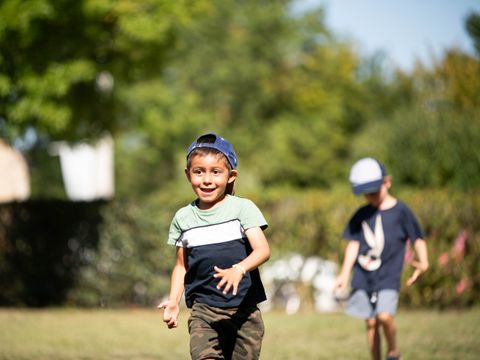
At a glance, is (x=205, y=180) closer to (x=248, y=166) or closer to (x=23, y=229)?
(x=23, y=229)

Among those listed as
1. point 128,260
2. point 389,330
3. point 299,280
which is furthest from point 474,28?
point 389,330

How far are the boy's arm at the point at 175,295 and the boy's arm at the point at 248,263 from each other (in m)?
0.34

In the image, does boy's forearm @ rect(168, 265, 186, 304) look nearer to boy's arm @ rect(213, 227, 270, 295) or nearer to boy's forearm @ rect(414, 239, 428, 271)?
boy's arm @ rect(213, 227, 270, 295)

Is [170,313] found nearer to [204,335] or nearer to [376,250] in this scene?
[204,335]

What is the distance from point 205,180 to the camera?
5.12 metres

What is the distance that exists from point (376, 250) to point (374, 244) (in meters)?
0.06

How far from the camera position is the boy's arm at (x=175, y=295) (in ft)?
16.4

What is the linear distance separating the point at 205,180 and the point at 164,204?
32.7ft

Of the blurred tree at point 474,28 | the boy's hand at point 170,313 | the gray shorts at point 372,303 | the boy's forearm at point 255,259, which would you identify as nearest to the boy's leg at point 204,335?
the boy's hand at point 170,313

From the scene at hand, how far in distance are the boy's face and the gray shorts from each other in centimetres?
294

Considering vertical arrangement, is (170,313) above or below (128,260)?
below

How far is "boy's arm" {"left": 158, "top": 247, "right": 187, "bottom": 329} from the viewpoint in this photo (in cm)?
501

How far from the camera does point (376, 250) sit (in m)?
7.72

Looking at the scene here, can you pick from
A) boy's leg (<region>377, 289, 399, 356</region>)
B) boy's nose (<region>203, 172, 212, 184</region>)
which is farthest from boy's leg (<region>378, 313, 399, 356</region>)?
boy's nose (<region>203, 172, 212, 184</region>)
